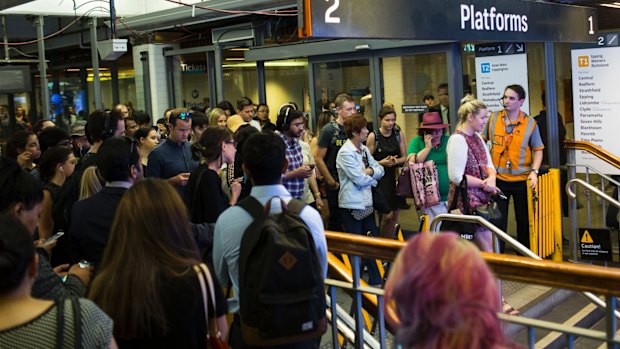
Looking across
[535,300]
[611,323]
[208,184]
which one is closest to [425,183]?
[535,300]

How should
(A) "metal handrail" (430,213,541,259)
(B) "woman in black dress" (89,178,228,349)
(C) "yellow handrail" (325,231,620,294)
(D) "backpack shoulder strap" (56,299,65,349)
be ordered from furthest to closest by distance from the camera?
(A) "metal handrail" (430,213,541,259)
(C) "yellow handrail" (325,231,620,294)
(B) "woman in black dress" (89,178,228,349)
(D) "backpack shoulder strap" (56,299,65,349)

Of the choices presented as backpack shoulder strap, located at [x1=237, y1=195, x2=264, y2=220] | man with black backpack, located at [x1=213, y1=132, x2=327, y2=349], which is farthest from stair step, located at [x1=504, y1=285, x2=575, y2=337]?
backpack shoulder strap, located at [x1=237, y1=195, x2=264, y2=220]

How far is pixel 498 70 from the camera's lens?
29.1ft

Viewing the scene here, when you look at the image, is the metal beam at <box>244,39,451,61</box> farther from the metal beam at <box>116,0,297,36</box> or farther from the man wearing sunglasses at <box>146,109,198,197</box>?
the man wearing sunglasses at <box>146,109,198,197</box>

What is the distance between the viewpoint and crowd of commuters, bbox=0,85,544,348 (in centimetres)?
235

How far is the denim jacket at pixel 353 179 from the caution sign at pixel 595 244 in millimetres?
2000

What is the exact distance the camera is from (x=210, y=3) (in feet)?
37.9

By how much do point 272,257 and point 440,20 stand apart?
2.00 meters

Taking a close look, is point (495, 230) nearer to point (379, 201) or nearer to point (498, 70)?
point (379, 201)

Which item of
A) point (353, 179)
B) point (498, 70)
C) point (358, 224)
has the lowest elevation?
point (358, 224)

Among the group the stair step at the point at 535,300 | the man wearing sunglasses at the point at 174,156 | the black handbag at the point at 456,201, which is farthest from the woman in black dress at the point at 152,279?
the stair step at the point at 535,300

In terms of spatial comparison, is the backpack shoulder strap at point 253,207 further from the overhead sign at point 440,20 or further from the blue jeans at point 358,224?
the blue jeans at point 358,224

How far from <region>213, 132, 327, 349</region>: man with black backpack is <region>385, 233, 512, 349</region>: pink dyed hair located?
1.46 m

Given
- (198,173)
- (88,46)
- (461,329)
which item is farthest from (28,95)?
(461,329)
